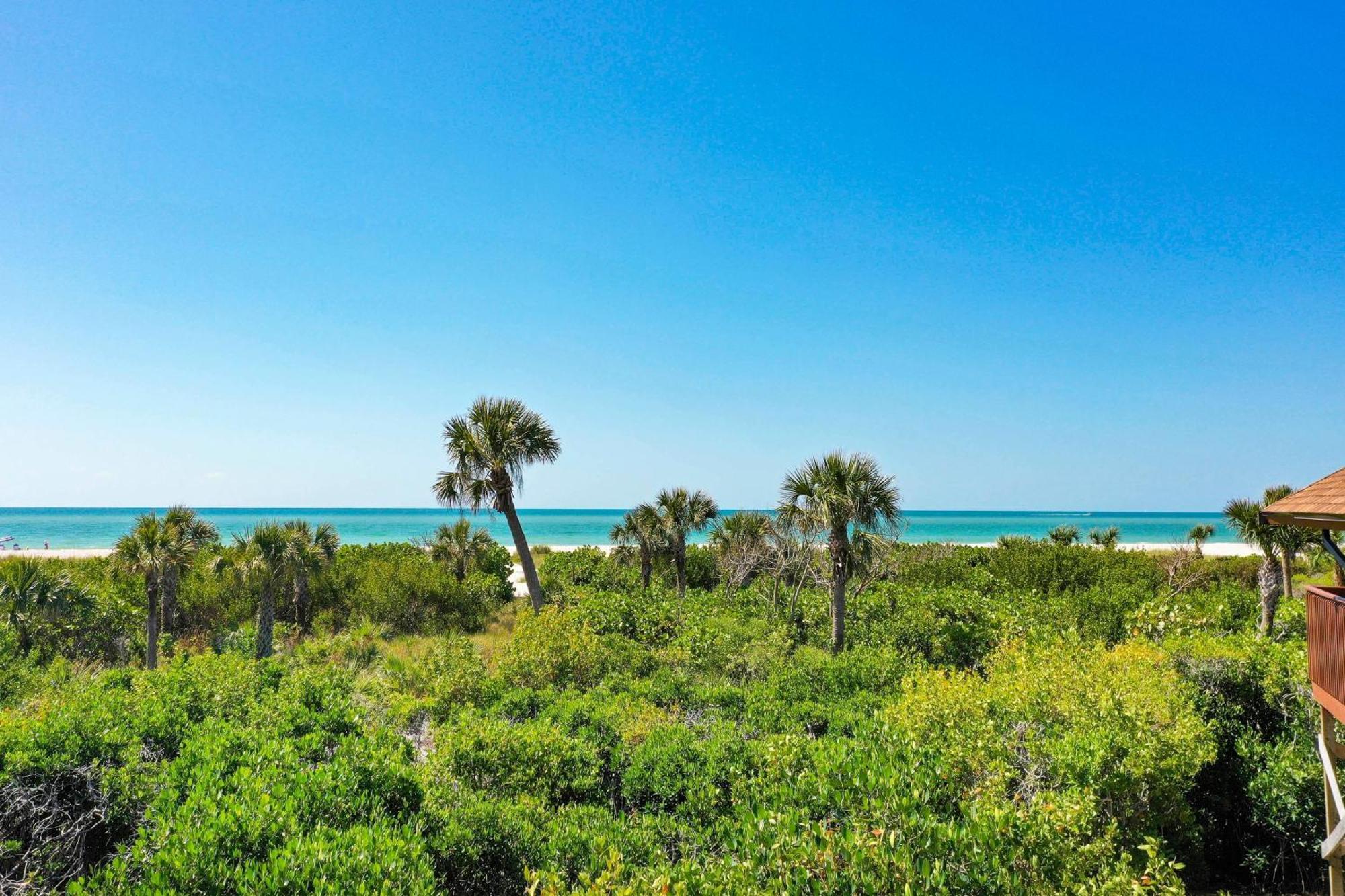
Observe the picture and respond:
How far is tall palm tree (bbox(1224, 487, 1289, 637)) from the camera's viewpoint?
1862cm

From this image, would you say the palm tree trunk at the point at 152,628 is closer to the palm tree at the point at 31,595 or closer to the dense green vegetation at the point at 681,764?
the dense green vegetation at the point at 681,764

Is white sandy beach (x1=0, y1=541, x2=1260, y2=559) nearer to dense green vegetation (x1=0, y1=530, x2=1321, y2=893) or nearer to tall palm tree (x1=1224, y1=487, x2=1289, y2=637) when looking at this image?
tall palm tree (x1=1224, y1=487, x2=1289, y2=637)

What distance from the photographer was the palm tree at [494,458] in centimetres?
2069

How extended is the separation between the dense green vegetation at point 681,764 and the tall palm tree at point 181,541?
240 centimetres

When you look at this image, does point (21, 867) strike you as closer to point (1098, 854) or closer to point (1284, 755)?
point (1098, 854)

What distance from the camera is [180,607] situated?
24.9m

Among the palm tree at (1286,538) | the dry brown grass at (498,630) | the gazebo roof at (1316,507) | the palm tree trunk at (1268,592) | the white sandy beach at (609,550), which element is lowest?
the dry brown grass at (498,630)

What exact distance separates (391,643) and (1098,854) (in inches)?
929

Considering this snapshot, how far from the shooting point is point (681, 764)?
829cm

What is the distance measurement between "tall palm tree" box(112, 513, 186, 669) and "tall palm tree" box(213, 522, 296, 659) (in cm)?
238

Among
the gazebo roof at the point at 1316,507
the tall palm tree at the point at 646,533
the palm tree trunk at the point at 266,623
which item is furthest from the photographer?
the tall palm tree at the point at 646,533

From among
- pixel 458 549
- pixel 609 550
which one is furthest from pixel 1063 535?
pixel 458 549

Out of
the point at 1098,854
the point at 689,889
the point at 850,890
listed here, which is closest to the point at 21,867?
the point at 689,889

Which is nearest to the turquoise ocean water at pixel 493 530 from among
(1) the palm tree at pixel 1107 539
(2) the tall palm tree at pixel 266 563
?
(1) the palm tree at pixel 1107 539
